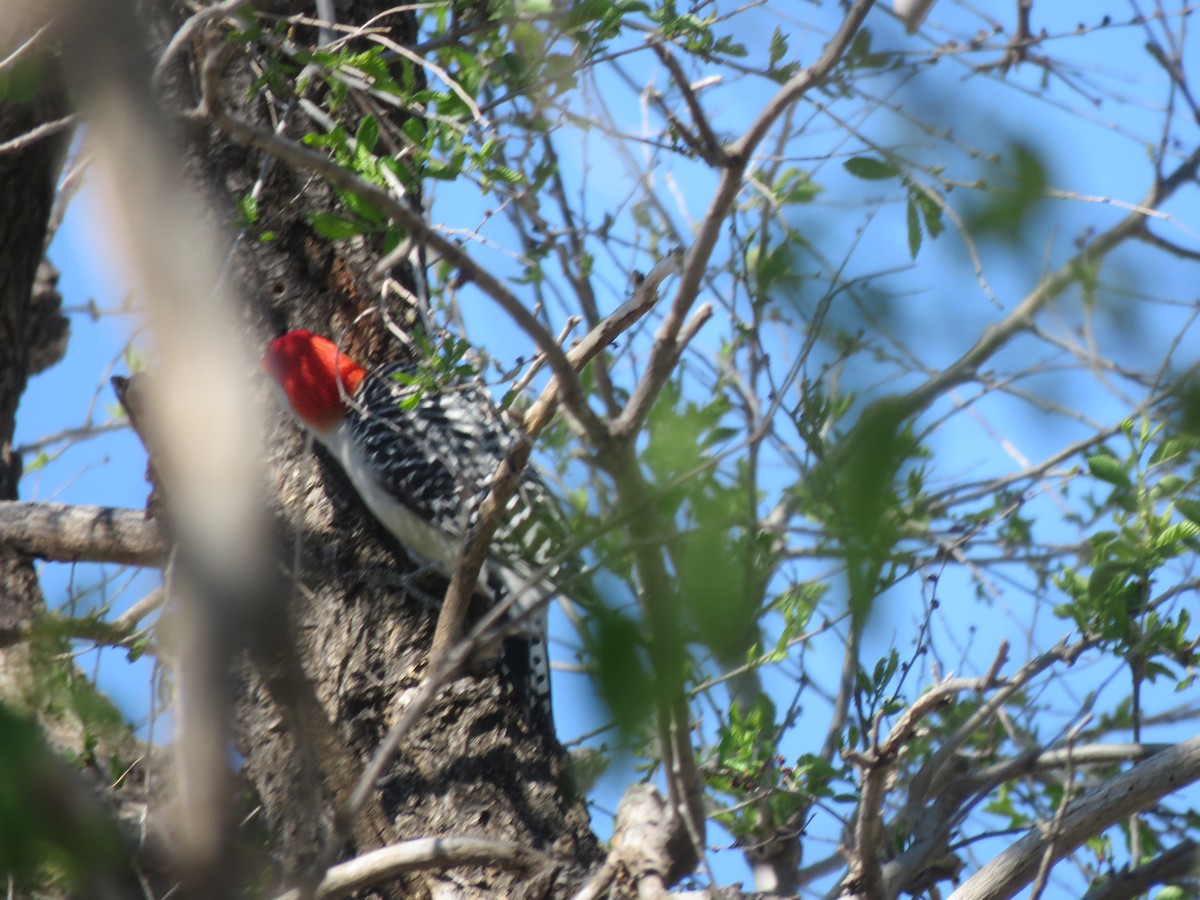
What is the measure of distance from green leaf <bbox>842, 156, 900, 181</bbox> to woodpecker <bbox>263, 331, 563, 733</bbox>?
1252mm

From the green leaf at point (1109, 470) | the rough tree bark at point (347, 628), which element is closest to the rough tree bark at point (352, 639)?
the rough tree bark at point (347, 628)

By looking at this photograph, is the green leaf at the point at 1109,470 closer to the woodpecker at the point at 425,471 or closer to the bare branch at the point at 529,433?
the bare branch at the point at 529,433

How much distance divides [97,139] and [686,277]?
1546 millimetres

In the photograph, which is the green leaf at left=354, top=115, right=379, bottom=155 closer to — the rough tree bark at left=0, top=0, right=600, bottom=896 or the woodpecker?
the rough tree bark at left=0, top=0, right=600, bottom=896

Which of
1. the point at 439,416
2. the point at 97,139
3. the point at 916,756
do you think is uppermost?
the point at 439,416

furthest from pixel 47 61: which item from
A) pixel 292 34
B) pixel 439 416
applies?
pixel 439 416

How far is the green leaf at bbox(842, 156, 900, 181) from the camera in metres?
2.34

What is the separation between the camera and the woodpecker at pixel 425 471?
10.9 feet

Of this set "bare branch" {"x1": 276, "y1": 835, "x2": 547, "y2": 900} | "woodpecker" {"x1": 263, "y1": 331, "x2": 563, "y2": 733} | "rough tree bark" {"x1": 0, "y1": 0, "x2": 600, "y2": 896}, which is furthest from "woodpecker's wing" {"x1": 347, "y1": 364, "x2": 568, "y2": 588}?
"bare branch" {"x1": 276, "y1": 835, "x2": 547, "y2": 900}

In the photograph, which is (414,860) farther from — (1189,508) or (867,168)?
(1189,508)

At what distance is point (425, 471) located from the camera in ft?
11.7

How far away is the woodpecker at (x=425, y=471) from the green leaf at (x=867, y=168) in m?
1.25

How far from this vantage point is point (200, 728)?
3.17 ft

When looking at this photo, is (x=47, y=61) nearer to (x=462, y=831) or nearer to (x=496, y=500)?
(x=496, y=500)
